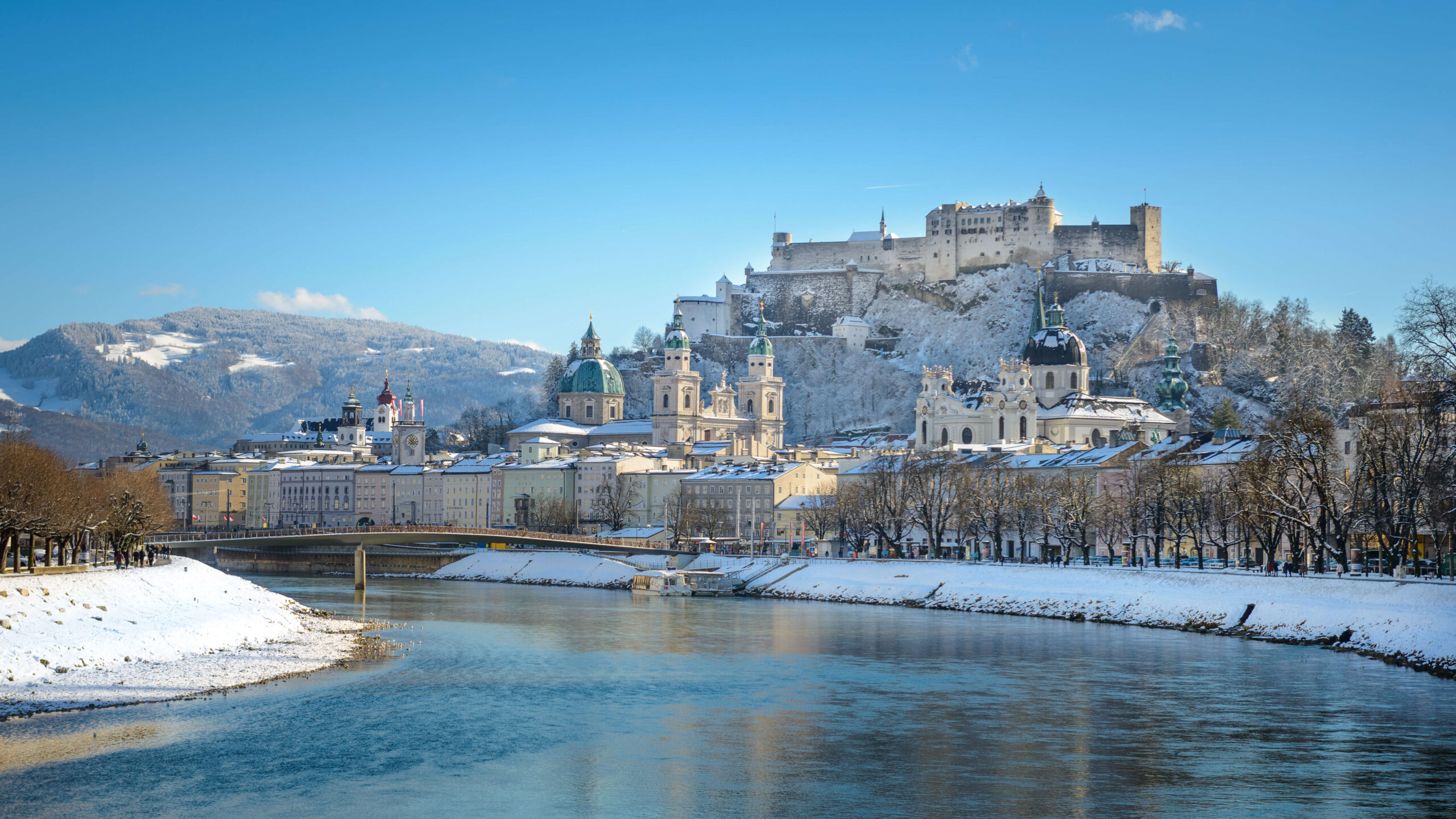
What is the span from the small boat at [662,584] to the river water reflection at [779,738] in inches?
1045

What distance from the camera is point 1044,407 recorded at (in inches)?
4087

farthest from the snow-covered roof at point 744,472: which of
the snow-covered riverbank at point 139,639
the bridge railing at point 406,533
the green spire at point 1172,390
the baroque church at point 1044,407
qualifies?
the snow-covered riverbank at point 139,639

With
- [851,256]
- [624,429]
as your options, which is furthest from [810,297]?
[624,429]

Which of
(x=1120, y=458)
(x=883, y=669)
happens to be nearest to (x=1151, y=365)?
(x=1120, y=458)

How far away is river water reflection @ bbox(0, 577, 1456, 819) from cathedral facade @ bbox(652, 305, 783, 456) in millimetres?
88346

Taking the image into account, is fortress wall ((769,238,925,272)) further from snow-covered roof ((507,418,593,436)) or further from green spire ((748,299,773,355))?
snow-covered roof ((507,418,593,436))

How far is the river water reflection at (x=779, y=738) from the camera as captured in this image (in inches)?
813

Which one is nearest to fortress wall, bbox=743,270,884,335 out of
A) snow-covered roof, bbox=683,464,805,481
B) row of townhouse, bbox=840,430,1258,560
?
snow-covered roof, bbox=683,464,805,481

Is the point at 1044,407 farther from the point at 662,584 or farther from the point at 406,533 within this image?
the point at 406,533

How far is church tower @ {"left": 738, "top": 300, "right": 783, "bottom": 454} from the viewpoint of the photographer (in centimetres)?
13300

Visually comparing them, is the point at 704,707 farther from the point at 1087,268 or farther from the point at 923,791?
the point at 1087,268

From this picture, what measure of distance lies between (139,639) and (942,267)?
117 m

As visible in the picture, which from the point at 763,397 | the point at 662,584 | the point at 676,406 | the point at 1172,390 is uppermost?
the point at 763,397

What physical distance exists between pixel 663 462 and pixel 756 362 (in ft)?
83.4
